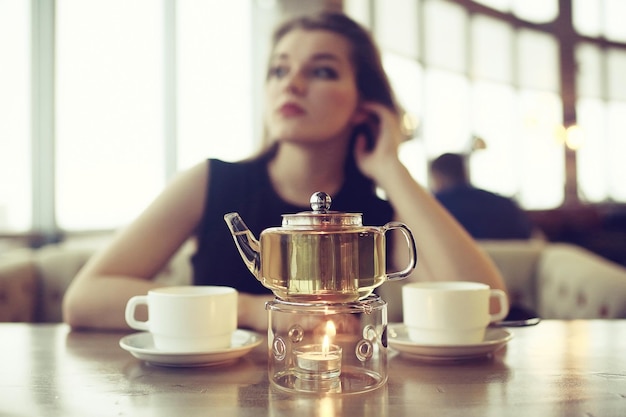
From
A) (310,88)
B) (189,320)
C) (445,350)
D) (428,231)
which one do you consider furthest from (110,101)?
(445,350)

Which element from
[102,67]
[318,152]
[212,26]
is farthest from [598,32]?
[318,152]

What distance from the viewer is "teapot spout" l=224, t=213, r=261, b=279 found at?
74 centimetres

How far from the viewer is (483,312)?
85 cm

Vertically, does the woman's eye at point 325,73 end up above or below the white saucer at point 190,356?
above

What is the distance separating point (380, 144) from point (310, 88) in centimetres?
22

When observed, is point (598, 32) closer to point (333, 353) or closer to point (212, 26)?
point (212, 26)

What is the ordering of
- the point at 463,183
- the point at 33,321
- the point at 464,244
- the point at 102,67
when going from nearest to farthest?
the point at 464,244
the point at 33,321
the point at 463,183
the point at 102,67

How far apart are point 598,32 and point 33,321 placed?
8490 mm

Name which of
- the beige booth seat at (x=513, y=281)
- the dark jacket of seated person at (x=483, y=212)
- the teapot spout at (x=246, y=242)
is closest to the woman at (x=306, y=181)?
the beige booth seat at (x=513, y=281)

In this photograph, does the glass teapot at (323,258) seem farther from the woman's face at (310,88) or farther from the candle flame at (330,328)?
the woman's face at (310,88)

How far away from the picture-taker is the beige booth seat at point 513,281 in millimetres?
1610

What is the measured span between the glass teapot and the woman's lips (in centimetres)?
74

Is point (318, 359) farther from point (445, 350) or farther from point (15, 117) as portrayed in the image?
point (15, 117)

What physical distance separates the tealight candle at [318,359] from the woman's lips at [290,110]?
78 centimetres
